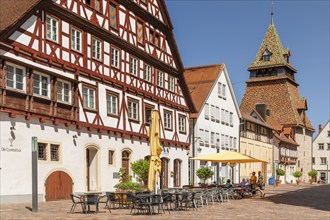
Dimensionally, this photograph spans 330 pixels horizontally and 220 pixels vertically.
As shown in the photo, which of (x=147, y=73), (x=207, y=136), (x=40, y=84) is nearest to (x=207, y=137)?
(x=207, y=136)

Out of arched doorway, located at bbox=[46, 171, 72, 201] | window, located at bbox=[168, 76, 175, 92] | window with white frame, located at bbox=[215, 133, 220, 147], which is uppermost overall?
window, located at bbox=[168, 76, 175, 92]

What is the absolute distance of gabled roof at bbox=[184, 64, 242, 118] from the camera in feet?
147

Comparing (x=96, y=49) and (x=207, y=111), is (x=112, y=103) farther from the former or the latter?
(x=207, y=111)

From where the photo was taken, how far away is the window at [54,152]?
75.8 ft

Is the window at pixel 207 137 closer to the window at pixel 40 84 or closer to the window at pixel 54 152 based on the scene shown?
the window at pixel 54 152

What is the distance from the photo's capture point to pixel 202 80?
47500 mm

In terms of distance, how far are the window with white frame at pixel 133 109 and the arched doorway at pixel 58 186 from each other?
24.2 ft

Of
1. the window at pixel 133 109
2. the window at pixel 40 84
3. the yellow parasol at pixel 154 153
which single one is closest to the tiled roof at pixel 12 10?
the window at pixel 40 84

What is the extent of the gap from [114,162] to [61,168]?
540 cm

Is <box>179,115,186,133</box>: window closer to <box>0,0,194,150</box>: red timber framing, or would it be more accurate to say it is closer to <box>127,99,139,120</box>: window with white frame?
<box>0,0,194,150</box>: red timber framing

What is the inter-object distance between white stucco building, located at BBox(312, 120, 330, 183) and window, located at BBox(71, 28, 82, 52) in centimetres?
7899

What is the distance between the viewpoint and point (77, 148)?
2489cm

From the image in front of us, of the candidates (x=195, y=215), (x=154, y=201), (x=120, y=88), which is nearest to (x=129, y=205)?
(x=154, y=201)

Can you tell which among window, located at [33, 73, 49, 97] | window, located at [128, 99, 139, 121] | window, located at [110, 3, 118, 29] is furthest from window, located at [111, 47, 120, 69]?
window, located at [33, 73, 49, 97]
